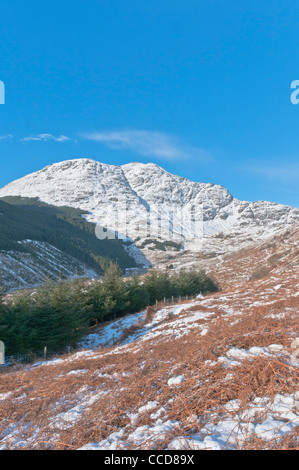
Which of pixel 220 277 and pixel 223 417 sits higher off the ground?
pixel 223 417

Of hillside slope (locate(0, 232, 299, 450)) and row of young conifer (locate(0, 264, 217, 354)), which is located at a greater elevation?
hillside slope (locate(0, 232, 299, 450))

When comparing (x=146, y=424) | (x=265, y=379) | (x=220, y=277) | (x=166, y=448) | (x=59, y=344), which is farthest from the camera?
(x=220, y=277)

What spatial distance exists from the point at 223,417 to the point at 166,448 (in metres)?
1.11

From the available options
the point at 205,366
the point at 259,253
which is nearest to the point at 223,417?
the point at 205,366

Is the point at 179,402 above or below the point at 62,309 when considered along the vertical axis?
above

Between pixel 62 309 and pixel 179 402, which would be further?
pixel 62 309

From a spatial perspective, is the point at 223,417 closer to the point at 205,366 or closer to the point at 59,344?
the point at 205,366

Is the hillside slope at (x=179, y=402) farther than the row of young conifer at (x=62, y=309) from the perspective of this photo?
No

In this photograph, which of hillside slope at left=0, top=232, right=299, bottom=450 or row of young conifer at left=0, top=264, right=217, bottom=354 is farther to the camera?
row of young conifer at left=0, top=264, right=217, bottom=354

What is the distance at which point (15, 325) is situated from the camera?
2216 centimetres

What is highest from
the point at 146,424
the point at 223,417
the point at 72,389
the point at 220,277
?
the point at 223,417

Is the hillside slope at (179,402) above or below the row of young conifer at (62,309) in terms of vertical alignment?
above

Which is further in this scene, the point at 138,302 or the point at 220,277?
the point at 220,277
